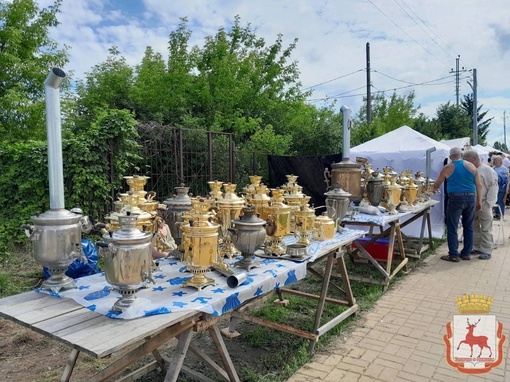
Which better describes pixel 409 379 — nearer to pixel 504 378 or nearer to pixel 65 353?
pixel 504 378

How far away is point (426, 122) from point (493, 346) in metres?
20.4

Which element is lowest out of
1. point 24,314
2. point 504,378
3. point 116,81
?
point 504,378

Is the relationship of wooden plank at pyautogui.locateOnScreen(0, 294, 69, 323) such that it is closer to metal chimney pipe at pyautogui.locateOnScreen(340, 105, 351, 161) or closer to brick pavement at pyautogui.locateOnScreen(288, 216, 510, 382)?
brick pavement at pyautogui.locateOnScreen(288, 216, 510, 382)

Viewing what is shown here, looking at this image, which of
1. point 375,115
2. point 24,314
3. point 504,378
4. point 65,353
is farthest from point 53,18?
point 375,115

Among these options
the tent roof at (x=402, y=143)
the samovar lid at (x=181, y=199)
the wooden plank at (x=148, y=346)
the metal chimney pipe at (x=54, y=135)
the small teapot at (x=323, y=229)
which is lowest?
the wooden plank at (x=148, y=346)

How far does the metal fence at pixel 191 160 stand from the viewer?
690cm

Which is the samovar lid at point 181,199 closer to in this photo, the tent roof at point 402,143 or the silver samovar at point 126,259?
the silver samovar at point 126,259

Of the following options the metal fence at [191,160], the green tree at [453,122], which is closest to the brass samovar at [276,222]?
the metal fence at [191,160]

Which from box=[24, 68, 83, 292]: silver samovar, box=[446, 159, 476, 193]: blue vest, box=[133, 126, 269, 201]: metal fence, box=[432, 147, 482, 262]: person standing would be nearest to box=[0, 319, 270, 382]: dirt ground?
box=[24, 68, 83, 292]: silver samovar

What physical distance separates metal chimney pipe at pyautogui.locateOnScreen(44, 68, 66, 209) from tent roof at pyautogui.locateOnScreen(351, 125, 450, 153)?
23.8ft

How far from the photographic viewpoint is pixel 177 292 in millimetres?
2029

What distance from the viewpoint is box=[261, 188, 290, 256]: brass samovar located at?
276 cm

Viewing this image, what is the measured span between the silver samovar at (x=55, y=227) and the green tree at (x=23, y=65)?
547 centimetres

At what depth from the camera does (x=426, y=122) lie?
21406 millimetres
